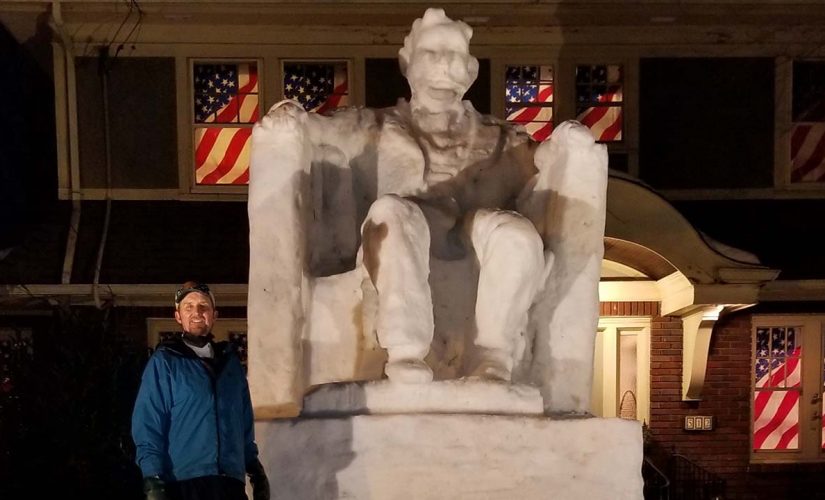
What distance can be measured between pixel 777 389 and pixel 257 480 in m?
8.76

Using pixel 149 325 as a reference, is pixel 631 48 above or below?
above

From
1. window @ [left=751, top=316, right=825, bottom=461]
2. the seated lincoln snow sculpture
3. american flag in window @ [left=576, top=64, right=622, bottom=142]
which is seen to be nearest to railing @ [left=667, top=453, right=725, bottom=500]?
window @ [left=751, top=316, right=825, bottom=461]

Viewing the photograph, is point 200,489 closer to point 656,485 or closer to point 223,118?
point 656,485

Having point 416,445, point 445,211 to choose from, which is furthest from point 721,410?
point 416,445

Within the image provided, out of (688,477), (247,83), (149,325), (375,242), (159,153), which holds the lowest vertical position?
(688,477)

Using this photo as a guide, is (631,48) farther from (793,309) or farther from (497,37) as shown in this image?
(793,309)

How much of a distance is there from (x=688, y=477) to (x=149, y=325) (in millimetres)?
6021

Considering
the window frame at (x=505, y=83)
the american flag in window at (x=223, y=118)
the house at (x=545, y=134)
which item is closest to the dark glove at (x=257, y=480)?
A: the house at (x=545, y=134)

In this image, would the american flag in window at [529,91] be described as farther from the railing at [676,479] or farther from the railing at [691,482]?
the railing at [691,482]

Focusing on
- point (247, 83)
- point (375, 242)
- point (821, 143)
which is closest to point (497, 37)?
point (247, 83)

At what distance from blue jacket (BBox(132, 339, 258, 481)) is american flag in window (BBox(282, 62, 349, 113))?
7.74m

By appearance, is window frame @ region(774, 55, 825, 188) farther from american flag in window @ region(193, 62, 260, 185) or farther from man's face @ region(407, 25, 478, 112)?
man's face @ region(407, 25, 478, 112)

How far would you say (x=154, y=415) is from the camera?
2352 millimetres

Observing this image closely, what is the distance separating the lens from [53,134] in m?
10.3
